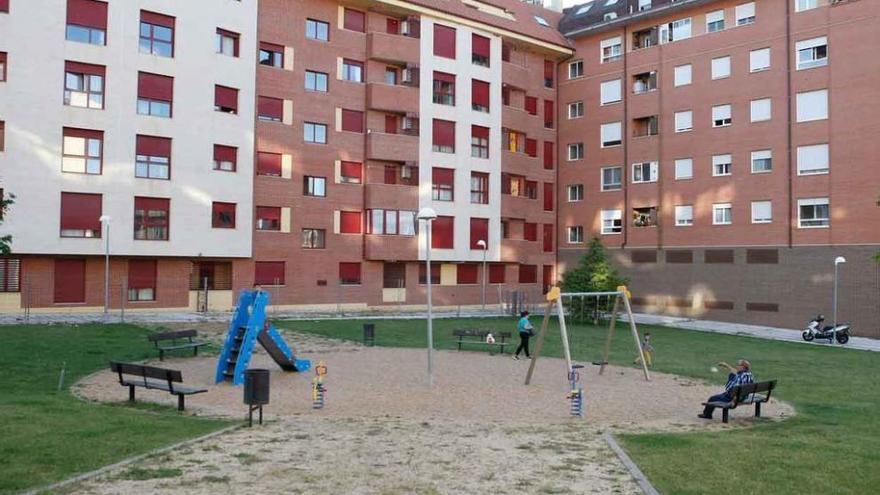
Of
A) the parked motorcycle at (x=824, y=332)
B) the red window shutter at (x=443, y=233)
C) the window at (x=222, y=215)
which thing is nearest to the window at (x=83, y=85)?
the window at (x=222, y=215)

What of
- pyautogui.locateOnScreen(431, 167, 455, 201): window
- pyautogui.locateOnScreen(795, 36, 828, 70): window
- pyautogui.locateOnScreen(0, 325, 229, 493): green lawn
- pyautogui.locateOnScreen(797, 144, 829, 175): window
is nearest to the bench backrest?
pyautogui.locateOnScreen(0, 325, 229, 493): green lawn

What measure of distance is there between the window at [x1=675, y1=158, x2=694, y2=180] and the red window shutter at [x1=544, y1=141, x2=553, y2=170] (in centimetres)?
945

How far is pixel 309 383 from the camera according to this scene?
1582cm

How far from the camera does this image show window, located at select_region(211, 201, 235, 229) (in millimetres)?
36150

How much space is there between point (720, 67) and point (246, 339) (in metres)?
33.4

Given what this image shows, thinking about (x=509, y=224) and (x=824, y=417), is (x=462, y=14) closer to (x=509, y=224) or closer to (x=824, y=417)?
(x=509, y=224)

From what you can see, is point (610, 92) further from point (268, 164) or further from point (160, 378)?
point (160, 378)

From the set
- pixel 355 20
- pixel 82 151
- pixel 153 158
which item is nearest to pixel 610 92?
pixel 355 20

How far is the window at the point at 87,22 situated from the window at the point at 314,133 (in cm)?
1065

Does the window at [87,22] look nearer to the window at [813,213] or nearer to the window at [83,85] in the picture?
the window at [83,85]

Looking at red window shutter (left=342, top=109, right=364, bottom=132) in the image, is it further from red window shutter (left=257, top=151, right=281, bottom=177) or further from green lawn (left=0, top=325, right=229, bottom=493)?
green lawn (left=0, top=325, right=229, bottom=493)

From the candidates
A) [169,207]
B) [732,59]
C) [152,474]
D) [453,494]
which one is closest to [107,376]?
[152,474]

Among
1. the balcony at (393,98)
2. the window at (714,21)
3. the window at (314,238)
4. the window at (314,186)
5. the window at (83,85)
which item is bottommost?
the window at (314,238)

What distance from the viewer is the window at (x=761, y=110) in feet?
124
